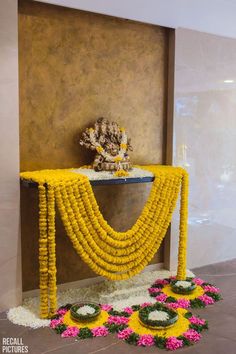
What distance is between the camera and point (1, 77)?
2824 mm

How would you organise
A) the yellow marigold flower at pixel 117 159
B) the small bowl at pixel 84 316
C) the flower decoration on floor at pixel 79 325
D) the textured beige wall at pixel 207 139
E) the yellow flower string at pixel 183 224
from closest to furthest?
the flower decoration on floor at pixel 79 325 < the small bowl at pixel 84 316 < the yellow marigold flower at pixel 117 159 < the yellow flower string at pixel 183 224 < the textured beige wall at pixel 207 139

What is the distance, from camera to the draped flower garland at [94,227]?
279 centimetres

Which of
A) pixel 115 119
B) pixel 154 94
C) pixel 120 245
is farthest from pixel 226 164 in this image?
pixel 120 245

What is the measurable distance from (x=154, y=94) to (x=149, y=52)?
39 centimetres

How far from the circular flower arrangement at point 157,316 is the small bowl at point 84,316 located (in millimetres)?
319

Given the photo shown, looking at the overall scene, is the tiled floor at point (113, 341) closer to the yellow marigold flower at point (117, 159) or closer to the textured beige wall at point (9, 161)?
the textured beige wall at point (9, 161)

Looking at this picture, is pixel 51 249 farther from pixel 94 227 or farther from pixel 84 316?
pixel 84 316

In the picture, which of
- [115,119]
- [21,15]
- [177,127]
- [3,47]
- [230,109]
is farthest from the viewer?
[230,109]

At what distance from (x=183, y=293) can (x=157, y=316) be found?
0.63 m

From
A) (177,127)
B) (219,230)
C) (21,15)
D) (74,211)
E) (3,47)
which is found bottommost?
(219,230)

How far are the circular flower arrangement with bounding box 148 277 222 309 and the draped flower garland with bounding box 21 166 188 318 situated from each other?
162 millimetres

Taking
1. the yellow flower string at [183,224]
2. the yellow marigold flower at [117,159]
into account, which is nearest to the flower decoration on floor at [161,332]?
the yellow flower string at [183,224]

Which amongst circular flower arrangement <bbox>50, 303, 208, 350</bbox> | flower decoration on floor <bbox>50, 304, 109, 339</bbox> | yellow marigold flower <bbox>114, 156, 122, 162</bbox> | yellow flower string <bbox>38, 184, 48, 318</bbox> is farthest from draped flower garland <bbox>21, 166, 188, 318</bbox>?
yellow marigold flower <bbox>114, 156, 122, 162</bbox>

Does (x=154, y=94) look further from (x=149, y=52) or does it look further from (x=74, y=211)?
(x=74, y=211)
